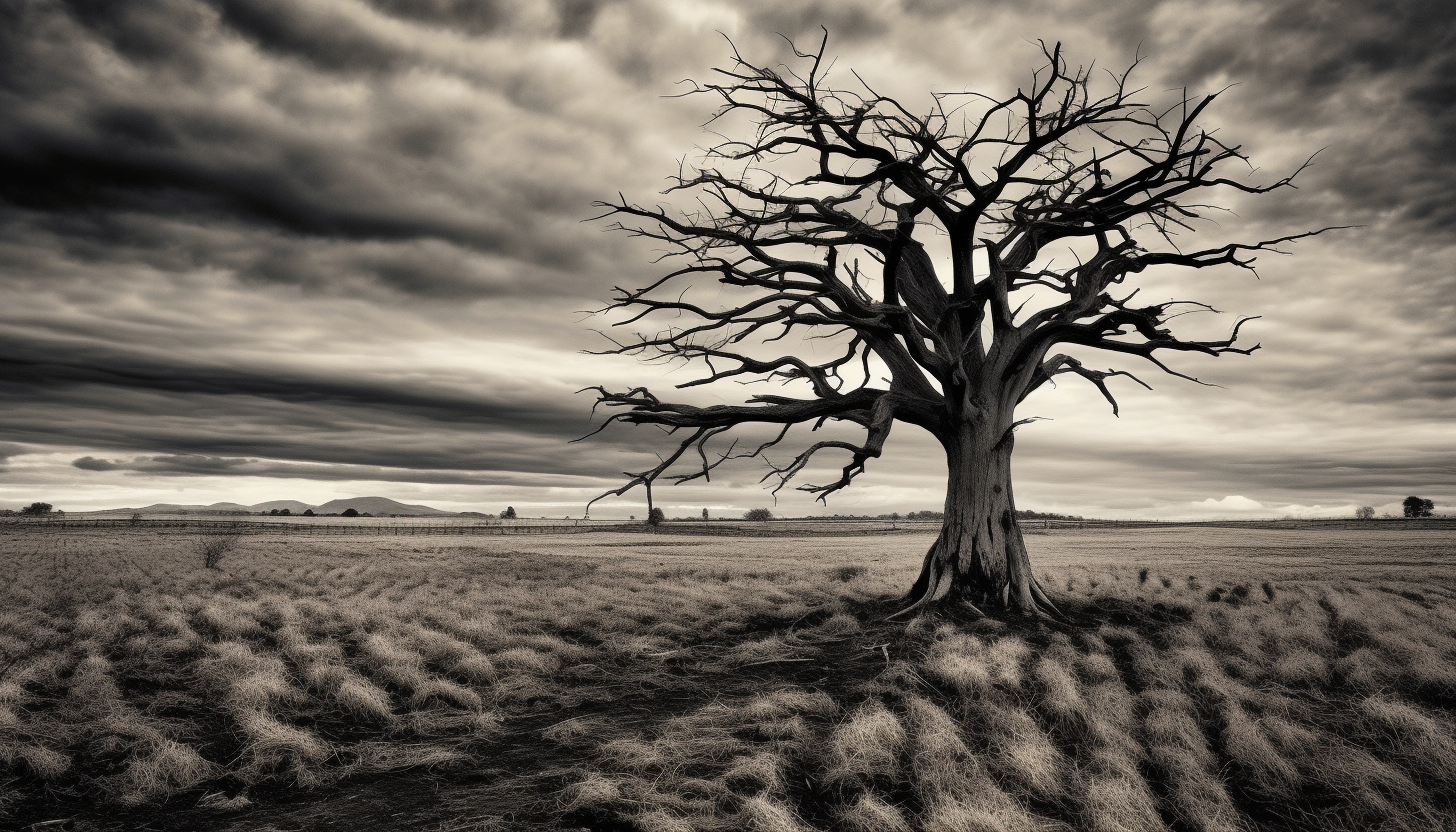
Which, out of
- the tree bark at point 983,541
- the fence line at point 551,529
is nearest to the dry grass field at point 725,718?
the tree bark at point 983,541

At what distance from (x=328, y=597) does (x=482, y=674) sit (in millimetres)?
10430

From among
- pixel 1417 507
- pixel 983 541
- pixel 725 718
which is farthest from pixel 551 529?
pixel 1417 507

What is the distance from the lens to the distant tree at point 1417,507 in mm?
137375

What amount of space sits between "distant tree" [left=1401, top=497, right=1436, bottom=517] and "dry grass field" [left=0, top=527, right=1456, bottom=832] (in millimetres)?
166882

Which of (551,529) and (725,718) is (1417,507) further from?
(725,718)

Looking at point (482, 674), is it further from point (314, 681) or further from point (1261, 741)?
point (1261, 741)

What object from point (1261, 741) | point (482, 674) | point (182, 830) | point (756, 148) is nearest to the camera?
point (182, 830)

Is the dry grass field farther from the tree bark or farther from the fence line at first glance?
the fence line

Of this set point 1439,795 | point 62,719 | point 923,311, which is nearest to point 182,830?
point 62,719

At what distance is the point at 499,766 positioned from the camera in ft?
22.4

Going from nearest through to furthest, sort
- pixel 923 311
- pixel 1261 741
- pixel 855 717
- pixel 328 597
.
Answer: pixel 1261 741, pixel 855 717, pixel 923 311, pixel 328 597

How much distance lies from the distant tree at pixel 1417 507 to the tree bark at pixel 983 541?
17247 centimetres

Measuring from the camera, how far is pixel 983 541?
45.8 feet

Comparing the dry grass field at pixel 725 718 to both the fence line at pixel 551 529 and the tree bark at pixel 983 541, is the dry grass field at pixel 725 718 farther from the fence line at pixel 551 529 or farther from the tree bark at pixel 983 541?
the fence line at pixel 551 529
